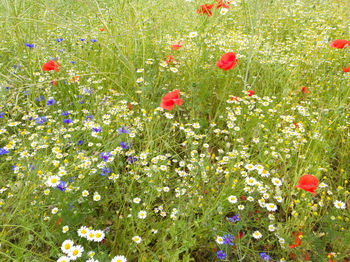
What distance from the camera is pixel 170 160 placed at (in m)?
2.09

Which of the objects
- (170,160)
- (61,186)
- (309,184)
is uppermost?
(309,184)

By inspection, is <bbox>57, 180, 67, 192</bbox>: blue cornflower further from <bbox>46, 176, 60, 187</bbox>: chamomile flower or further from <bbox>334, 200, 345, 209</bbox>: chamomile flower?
<bbox>334, 200, 345, 209</bbox>: chamomile flower

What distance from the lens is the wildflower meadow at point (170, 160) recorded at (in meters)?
1.45

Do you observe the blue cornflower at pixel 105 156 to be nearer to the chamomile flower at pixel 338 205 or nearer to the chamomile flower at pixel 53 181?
the chamomile flower at pixel 53 181

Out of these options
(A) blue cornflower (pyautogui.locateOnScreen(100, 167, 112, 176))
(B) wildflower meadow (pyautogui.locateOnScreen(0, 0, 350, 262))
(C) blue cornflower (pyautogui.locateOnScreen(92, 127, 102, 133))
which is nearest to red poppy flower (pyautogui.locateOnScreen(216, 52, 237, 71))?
(B) wildflower meadow (pyautogui.locateOnScreen(0, 0, 350, 262))

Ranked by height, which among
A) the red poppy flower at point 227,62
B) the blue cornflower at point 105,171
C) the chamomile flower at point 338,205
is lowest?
the blue cornflower at point 105,171

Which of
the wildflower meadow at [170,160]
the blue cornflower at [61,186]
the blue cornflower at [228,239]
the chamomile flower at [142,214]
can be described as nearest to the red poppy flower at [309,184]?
the wildflower meadow at [170,160]

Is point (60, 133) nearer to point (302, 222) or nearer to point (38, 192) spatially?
point (38, 192)

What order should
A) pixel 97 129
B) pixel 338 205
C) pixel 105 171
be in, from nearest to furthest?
pixel 338 205 < pixel 105 171 < pixel 97 129

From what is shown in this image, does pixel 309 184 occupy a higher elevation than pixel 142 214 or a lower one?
higher

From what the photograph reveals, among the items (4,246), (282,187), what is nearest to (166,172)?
(282,187)

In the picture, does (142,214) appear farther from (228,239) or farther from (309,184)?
(309,184)

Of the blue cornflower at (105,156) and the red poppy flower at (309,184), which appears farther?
the blue cornflower at (105,156)

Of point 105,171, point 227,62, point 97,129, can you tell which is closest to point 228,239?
point 105,171
